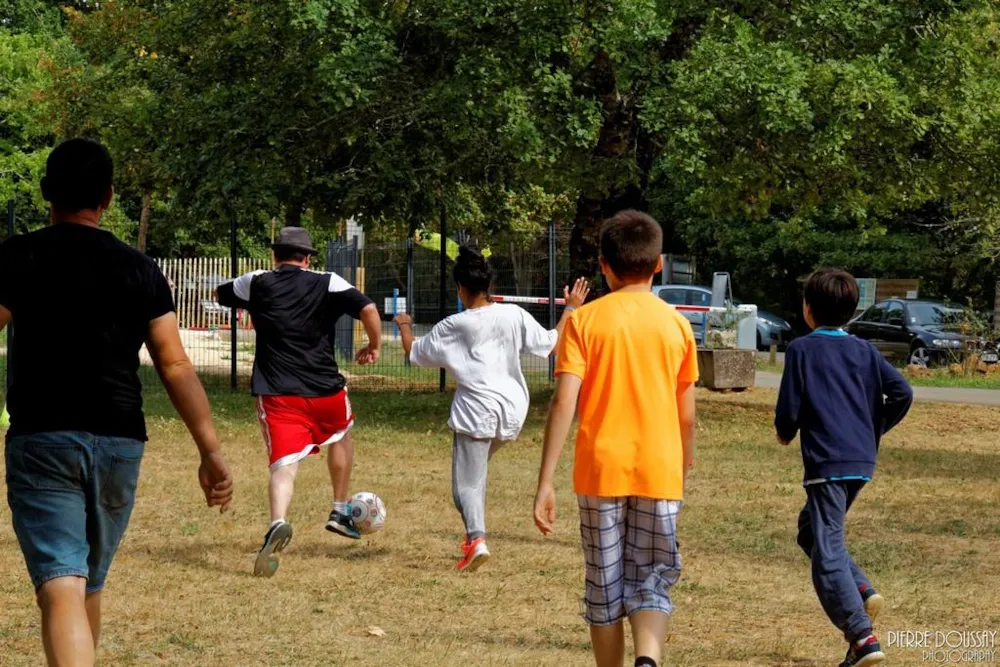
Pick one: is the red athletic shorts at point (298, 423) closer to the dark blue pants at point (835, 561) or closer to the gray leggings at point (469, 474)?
the gray leggings at point (469, 474)

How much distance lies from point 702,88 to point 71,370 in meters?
11.8

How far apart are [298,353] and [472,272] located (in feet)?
3.87

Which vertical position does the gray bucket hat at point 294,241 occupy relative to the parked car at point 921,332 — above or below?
above

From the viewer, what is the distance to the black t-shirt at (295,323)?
27.8 feet

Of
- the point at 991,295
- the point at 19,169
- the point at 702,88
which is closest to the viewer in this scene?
the point at 702,88

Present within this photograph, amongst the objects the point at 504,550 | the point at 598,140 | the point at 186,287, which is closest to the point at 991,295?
the point at 186,287

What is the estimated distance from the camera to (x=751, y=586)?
7.87m

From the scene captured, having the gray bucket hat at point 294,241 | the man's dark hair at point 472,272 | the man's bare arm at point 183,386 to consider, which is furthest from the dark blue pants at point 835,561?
the gray bucket hat at point 294,241

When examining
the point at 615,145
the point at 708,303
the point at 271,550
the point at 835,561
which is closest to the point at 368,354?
the point at 271,550

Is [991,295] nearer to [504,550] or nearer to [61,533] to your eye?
[504,550]

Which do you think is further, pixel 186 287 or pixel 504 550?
pixel 186 287

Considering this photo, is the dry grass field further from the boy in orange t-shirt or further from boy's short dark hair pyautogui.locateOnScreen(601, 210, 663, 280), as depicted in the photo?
boy's short dark hair pyautogui.locateOnScreen(601, 210, 663, 280)

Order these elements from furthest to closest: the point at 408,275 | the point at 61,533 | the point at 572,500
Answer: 1. the point at 408,275
2. the point at 572,500
3. the point at 61,533

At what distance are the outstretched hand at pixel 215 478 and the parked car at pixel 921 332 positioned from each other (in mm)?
25266
